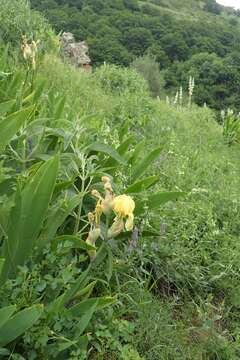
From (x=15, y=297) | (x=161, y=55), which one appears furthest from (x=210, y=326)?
(x=161, y=55)

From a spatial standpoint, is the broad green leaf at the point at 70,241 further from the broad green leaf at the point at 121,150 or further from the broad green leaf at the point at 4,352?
the broad green leaf at the point at 121,150

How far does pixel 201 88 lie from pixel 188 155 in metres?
11.8

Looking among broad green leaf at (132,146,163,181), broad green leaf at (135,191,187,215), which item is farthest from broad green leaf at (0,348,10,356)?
broad green leaf at (132,146,163,181)

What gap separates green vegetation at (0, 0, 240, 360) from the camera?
1.45 meters

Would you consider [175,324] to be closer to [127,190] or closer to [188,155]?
[127,190]

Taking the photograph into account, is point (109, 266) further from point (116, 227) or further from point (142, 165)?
point (142, 165)

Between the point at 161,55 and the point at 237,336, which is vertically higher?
the point at 237,336

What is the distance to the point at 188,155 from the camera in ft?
14.4

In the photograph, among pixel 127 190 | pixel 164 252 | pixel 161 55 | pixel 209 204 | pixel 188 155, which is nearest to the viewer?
pixel 127 190

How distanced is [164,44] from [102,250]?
24.0m

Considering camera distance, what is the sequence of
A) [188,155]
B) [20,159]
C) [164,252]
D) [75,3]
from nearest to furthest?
1. [20,159]
2. [164,252]
3. [188,155]
4. [75,3]

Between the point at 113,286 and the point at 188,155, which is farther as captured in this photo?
the point at 188,155

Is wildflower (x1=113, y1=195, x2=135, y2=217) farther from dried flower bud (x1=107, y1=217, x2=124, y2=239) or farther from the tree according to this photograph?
the tree

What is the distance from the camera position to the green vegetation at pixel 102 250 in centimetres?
145
